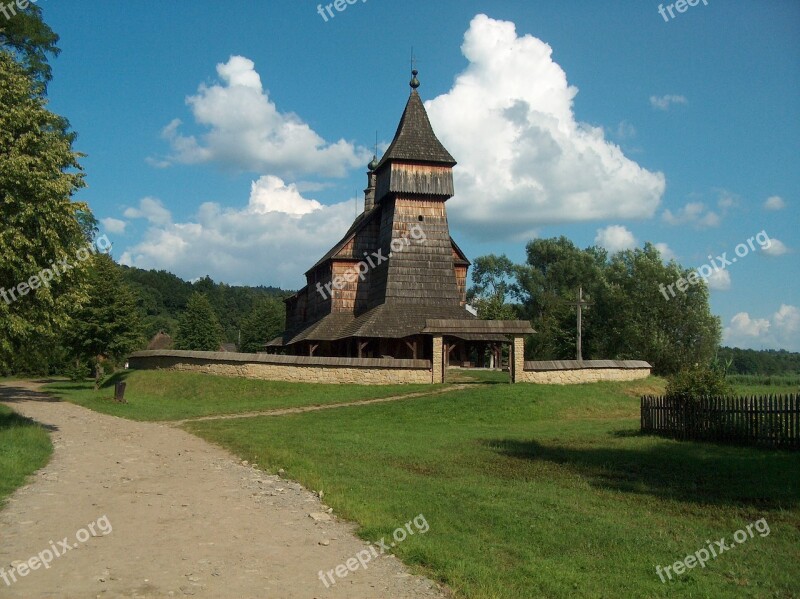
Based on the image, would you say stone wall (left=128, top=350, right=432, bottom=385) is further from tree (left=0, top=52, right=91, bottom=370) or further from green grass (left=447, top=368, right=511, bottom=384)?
tree (left=0, top=52, right=91, bottom=370)

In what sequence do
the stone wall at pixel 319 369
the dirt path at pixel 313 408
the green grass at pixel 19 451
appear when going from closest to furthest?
the green grass at pixel 19 451 < the dirt path at pixel 313 408 < the stone wall at pixel 319 369

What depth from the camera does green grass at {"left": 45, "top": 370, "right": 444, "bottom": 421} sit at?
26.1 metres

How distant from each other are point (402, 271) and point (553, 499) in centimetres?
3166

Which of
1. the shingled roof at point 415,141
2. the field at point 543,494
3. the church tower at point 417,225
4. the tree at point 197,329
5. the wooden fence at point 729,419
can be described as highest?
the shingled roof at point 415,141

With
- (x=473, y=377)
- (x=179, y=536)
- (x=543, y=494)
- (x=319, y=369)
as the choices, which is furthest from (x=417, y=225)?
(x=179, y=536)

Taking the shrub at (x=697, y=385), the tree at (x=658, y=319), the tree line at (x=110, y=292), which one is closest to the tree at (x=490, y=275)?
the tree line at (x=110, y=292)

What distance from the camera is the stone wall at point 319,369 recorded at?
31188 mm

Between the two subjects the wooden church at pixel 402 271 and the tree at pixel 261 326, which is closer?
the wooden church at pixel 402 271

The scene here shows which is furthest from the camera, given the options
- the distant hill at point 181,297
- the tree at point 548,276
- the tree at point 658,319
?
the distant hill at point 181,297

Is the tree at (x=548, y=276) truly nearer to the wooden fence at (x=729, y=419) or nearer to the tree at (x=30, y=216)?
the wooden fence at (x=729, y=419)

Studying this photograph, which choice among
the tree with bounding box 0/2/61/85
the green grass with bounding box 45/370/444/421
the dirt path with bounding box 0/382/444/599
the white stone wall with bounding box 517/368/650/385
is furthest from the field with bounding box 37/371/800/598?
the tree with bounding box 0/2/61/85

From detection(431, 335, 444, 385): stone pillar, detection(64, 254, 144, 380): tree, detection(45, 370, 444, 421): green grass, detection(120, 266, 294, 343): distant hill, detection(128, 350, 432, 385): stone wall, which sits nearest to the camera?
Result: detection(45, 370, 444, 421): green grass

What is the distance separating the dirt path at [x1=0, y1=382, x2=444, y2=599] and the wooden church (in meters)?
25.6

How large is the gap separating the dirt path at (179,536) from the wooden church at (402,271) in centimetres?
2562
